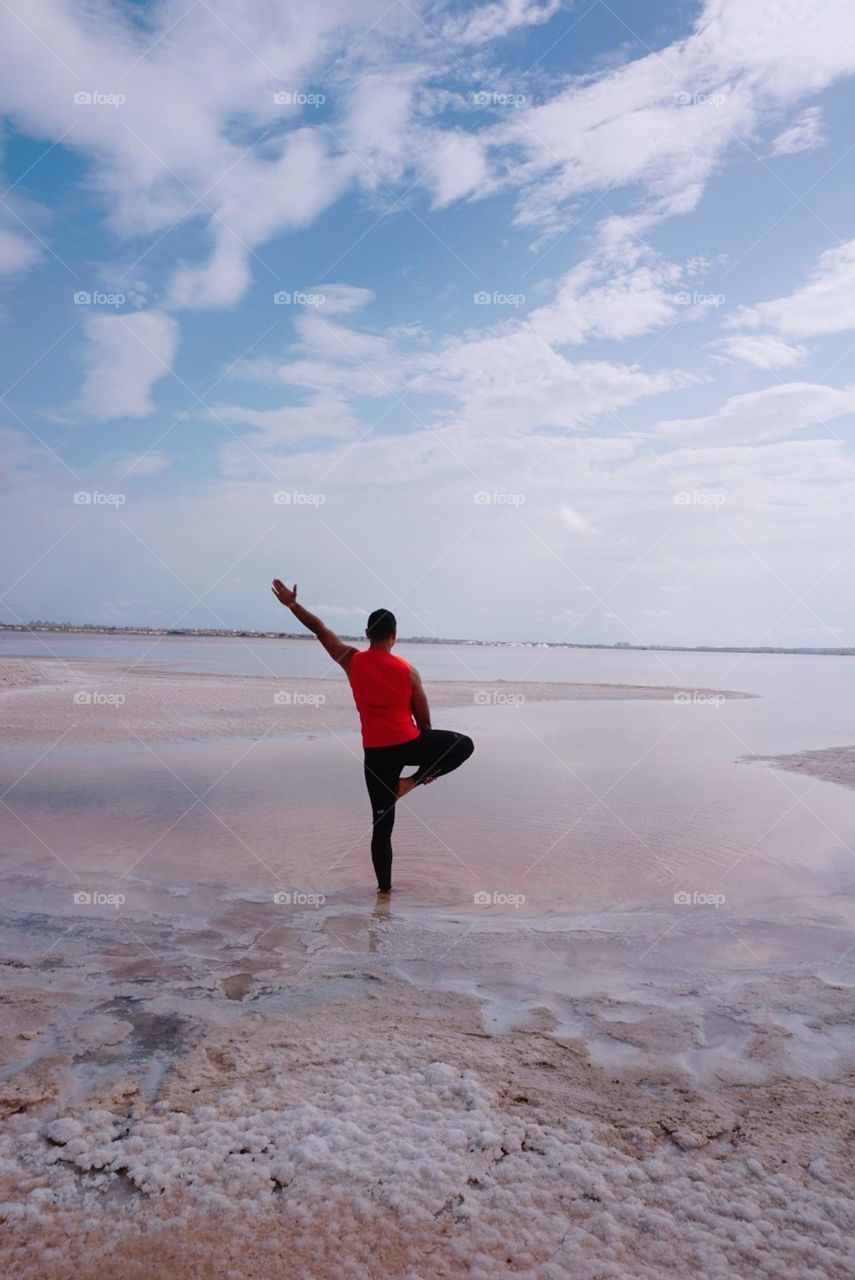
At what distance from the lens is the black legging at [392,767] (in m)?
6.58

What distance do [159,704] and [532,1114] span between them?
1874 centimetres

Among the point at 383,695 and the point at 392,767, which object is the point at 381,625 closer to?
the point at 383,695

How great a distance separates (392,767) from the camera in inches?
270

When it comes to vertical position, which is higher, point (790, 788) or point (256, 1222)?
point (790, 788)

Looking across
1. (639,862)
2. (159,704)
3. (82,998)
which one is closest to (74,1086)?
(82,998)

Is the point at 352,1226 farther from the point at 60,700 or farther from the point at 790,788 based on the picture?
the point at 60,700

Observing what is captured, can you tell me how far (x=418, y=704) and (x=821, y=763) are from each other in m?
10.1

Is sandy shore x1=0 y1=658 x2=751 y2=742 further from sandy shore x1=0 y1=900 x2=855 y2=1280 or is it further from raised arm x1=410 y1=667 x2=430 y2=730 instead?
sandy shore x1=0 y1=900 x2=855 y2=1280

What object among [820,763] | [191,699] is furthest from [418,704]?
[191,699]

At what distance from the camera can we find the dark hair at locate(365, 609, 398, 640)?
262 inches

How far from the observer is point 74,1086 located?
3451 millimetres

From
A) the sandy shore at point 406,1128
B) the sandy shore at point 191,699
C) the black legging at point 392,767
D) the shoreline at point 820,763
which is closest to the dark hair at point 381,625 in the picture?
the black legging at point 392,767

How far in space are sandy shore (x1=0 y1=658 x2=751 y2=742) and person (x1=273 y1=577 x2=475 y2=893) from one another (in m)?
9.38

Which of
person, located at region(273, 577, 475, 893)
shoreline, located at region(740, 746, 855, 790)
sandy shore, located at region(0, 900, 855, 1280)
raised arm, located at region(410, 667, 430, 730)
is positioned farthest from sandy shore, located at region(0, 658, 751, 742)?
sandy shore, located at region(0, 900, 855, 1280)
